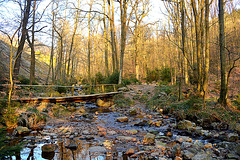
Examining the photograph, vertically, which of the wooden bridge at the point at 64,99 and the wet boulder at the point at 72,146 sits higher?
the wooden bridge at the point at 64,99

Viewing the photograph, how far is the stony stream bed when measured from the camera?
3906mm

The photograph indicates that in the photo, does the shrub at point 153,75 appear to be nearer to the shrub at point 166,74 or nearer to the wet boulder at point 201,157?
the shrub at point 166,74

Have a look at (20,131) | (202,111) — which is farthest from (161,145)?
(20,131)

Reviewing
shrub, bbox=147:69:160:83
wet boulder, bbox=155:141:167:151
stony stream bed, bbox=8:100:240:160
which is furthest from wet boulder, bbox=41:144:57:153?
shrub, bbox=147:69:160:83

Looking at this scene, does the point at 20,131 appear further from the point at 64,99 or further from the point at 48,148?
the point at 64,99

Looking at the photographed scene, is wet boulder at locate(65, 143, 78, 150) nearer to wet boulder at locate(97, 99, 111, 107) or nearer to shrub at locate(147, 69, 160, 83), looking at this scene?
wet boulder at locate(97, 99, 111, 107)

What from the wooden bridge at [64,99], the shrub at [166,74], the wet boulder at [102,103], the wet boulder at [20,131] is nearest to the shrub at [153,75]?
the shrub at [166,74]

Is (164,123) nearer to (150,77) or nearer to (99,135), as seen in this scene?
(99,135)

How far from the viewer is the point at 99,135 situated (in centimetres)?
558

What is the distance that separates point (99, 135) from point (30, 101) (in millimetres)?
5667

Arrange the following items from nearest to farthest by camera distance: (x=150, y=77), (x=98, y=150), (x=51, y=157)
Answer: (x=51, y=157) < (x=98, y=150) < (x=150, y=77)

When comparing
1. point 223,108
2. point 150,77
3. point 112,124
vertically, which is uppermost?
point 150,77

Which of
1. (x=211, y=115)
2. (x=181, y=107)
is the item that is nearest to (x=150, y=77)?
(x=181, y=107)

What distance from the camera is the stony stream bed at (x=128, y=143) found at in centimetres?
391
